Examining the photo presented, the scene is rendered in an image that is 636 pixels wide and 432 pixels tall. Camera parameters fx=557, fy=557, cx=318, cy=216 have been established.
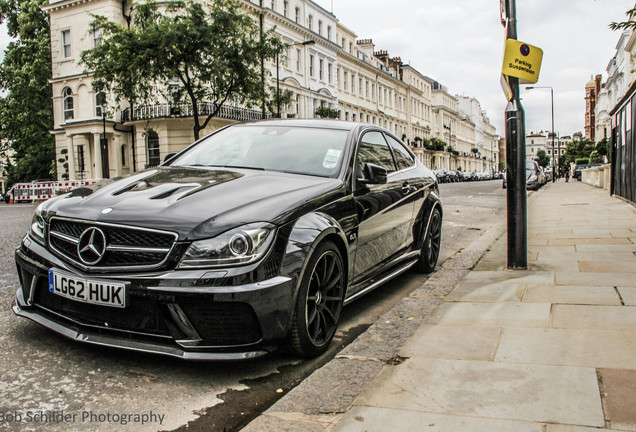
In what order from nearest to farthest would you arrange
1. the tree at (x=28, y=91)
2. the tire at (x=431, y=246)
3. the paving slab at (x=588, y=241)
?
the tire at (x=431, y=246)
the paving slab at (x=588, y=241)
the tree at (x=28, y=91)

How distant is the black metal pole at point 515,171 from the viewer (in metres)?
5.78

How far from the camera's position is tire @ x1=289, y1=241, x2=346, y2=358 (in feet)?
10.1

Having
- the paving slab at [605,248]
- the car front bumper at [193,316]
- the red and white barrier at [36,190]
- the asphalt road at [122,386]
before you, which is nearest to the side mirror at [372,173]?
the asphalt road at [122,386]

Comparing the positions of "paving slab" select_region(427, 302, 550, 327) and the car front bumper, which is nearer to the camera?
the car front bumper

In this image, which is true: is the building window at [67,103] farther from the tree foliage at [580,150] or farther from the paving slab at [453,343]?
the tree foliage at [580,150]

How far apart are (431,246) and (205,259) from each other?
12.3 feet

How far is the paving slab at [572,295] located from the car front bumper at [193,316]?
2543 millimetres

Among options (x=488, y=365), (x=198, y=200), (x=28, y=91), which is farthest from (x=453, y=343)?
(x=28, y=91)

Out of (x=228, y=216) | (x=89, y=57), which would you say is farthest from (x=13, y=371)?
(x=89, y=57)

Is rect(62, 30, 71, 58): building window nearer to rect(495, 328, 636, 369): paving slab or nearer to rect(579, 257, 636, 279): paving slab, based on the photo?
rect(579, 257, 636, 279): paving slab

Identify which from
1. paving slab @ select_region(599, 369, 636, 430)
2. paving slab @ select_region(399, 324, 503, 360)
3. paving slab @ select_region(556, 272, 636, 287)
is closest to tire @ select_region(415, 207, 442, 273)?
paving slab @ select_region(556, 272, 636, 287)

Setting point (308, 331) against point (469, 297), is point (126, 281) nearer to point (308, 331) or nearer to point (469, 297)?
point (308, 331)

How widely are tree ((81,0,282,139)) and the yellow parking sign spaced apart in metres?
20.4

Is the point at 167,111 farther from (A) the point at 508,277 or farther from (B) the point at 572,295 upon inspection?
(B) the point at 572,295
